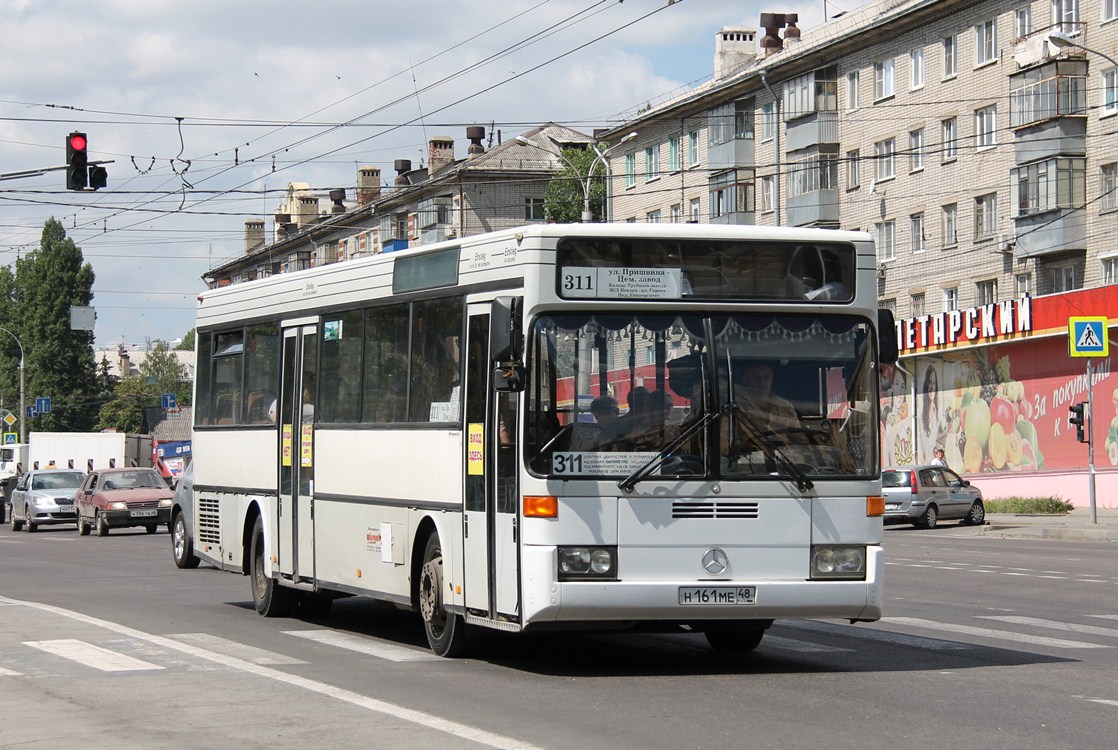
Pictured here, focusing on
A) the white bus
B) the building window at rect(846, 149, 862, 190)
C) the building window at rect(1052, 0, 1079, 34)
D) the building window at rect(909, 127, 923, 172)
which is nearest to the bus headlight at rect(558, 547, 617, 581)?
the white bus

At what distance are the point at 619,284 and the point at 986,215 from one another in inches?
1670

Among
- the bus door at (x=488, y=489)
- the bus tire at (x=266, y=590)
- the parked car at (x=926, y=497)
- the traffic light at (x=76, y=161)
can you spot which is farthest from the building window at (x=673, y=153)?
the bus door at (x=488, y=489)

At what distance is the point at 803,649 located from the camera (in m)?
13.1

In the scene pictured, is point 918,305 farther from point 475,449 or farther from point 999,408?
point 475,449

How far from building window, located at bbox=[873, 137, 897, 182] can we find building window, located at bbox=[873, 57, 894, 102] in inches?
57.1

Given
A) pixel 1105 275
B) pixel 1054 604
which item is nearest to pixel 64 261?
pixel 1105 275

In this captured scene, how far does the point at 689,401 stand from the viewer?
11031 millimetres

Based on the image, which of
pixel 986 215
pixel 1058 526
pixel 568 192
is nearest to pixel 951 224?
pixel 986 215

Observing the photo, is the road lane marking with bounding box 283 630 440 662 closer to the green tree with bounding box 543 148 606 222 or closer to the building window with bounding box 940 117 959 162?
the building window with bounding box 940 117 959 162

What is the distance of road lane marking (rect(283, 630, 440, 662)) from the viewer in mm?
12453

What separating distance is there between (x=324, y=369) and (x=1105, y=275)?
3583 cm

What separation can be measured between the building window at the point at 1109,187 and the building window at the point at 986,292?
5.28 m

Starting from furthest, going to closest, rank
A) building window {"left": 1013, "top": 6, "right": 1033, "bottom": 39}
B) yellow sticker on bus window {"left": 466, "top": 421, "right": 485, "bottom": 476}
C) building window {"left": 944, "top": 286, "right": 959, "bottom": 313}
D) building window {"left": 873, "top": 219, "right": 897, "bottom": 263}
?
building window {"left": 873, "top": 219, "right": 897, "bottom": 263} → building window {"left": 944, "top": 286, "right": 959, "bottom": 313} → building window {"left": 1013, "top": 6, "right": 1033, "bottom": 39} → yellow sticker on bus window {"left": 466, "top": 421, "right": 485, "bottom": 476}

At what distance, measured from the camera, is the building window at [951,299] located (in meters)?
53.4
